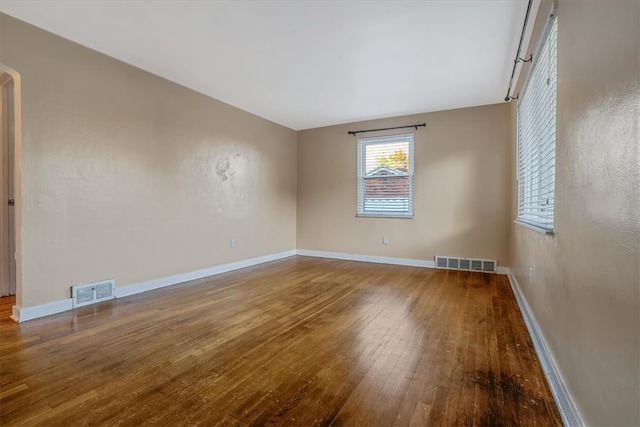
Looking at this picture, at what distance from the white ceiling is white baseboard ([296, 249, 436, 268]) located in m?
2.56

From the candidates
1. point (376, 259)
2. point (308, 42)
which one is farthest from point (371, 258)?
point (308, 42)

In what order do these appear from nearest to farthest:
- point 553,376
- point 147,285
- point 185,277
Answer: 1. point 553,376
2. point 147,285
3. point 185,277

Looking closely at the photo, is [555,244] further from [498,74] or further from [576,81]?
[498,74]

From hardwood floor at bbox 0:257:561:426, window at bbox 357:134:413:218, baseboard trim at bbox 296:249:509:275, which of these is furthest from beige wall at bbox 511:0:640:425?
window at bbox 357:134:413:218

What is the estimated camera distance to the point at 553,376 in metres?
1.66

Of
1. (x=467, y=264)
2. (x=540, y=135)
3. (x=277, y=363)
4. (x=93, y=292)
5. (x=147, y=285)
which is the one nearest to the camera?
(x=277, y=363)

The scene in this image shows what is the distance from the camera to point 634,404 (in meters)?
0.85

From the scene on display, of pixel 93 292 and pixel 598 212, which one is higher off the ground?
pixel 598 212

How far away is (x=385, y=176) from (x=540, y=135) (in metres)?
3.05

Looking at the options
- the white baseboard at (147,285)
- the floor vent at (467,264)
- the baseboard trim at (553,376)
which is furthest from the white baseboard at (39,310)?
the floor vent at (467,264)

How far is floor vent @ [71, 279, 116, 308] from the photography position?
9.71ft

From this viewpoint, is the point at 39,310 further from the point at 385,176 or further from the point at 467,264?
the point at 467,264

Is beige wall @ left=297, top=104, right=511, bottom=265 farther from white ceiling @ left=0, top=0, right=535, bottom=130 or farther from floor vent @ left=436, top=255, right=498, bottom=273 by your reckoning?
white ceiling @ left=0, top=0, right=535, bottom=130

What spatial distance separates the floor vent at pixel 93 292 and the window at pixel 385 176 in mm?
3881
